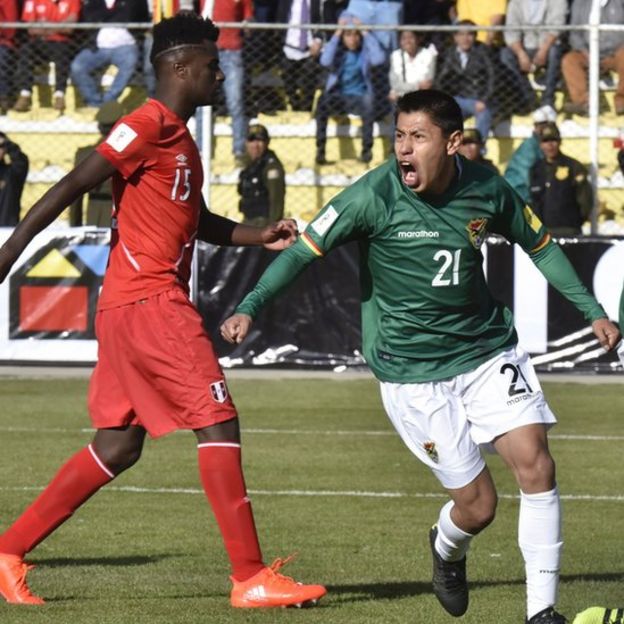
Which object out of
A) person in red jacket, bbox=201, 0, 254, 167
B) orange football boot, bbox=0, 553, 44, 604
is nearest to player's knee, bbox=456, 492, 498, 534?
orange football boot, bbox=0, 553, 44, 604

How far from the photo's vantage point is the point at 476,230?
21.4 feet

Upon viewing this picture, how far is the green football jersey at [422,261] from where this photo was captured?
645cm

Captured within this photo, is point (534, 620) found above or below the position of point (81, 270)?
above

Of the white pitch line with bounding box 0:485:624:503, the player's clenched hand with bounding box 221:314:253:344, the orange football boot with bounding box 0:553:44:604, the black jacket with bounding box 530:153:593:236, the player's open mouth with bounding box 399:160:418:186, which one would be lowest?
the white pitch line with bounding box 0:485:624:503

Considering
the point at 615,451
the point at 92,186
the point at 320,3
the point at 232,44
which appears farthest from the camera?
the point at 320,3

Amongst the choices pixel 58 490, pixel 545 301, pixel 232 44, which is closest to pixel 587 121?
pixel 545 301

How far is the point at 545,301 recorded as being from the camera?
1627 cm

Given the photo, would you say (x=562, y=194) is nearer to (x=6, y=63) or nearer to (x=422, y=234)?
(x=6, y=63)

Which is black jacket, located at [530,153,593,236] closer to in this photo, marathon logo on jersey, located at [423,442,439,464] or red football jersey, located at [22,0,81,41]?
red football jersey, located at [22,0,81,41]

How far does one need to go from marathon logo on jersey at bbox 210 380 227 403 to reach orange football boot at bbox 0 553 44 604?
1107mm

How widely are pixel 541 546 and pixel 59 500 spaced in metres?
2.03

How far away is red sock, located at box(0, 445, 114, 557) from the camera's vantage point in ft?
22.2

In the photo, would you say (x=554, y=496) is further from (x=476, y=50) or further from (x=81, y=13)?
(x=81, y=13)

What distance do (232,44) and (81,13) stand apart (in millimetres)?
2401
